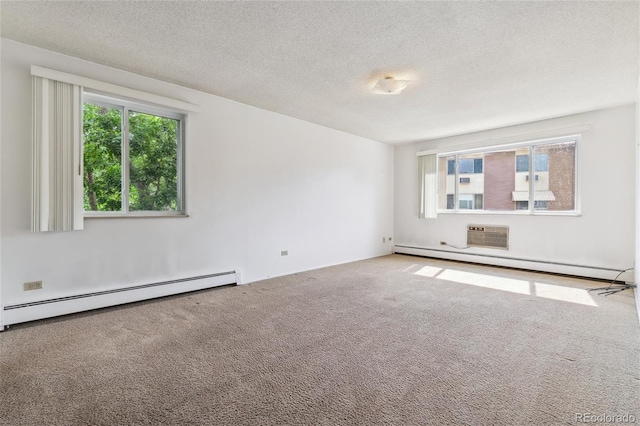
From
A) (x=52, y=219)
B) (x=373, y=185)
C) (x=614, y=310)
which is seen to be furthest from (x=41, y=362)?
(x=373, y=185)

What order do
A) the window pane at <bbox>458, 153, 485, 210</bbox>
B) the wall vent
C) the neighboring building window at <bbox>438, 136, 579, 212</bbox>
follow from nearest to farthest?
the neighboring building window at <bbox>438, 136, 579, 212</bbox>, the wall vent, the window pane at <bbox>458, 153, 485, 210</bbox>

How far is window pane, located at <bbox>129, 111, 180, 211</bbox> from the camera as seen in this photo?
342 cm

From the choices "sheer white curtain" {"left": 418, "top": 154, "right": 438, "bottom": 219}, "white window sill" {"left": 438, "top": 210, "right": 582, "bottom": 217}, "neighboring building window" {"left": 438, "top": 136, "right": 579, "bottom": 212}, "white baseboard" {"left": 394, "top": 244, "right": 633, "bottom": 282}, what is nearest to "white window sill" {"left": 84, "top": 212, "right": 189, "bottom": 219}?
"sheer white curtain" {"left": 418, "top": 154, "right": 438, "bottom": 219}

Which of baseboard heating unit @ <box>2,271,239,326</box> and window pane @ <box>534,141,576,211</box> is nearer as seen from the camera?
baseboard heating unit @ <box>2,271,239,326</box>

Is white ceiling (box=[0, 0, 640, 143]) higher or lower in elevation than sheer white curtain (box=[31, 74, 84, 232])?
higher

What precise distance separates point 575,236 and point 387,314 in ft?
12.3

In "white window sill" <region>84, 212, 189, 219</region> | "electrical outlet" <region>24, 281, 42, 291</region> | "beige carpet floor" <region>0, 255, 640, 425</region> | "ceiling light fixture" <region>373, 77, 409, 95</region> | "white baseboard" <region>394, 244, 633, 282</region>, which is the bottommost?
"beige carpet floor" <region>0, 255, 640, 425</region>

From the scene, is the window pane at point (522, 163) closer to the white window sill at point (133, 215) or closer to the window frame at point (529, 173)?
the window frame at point (529, 173)

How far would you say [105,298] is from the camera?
3098 mm

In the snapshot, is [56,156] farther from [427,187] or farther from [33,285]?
[427,187]

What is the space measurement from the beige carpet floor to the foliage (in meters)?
1.19

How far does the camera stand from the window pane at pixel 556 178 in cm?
475

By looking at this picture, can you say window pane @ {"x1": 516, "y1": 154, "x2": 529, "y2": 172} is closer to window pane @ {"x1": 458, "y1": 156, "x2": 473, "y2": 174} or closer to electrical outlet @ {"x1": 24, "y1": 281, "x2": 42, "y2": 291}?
window pane @ {"x1": 458, "y1": 156, "x2": 473, "y2": 174}

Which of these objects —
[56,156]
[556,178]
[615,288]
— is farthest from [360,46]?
[615,288]
